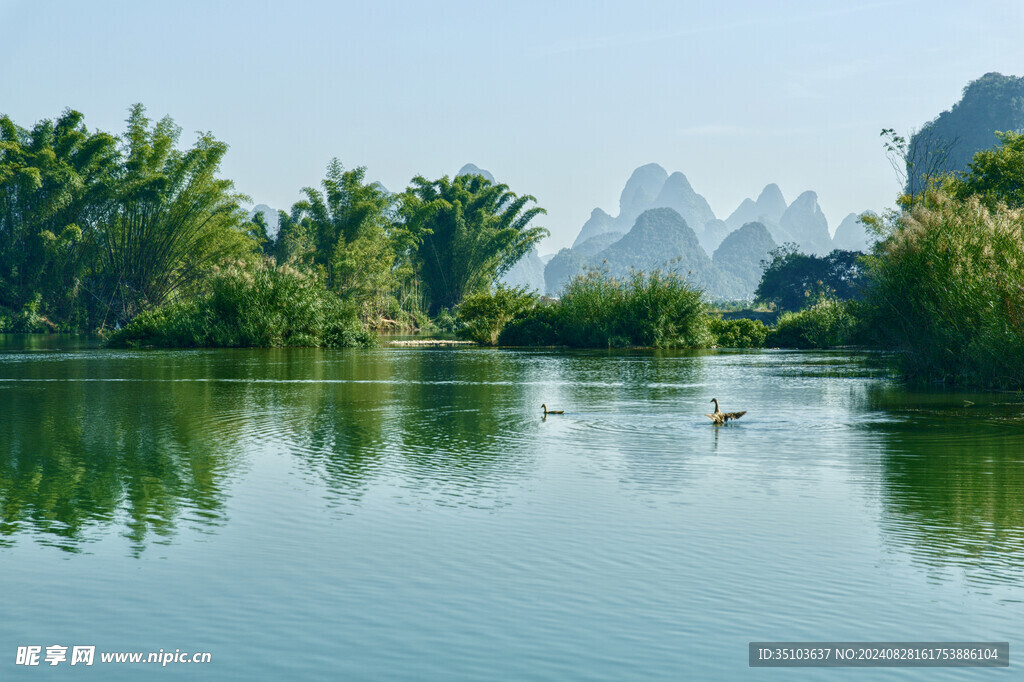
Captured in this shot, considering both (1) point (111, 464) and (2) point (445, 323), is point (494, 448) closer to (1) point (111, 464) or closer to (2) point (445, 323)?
(1) point (111, 464)

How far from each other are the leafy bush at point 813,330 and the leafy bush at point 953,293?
50.3 feet

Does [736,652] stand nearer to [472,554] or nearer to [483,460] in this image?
[472,554]

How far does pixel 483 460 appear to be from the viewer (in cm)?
976

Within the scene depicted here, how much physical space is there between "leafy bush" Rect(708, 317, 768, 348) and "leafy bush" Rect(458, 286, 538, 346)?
7.31 meters

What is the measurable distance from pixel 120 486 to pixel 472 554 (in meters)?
3.85

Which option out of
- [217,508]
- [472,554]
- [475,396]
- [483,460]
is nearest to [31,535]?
[217,508]

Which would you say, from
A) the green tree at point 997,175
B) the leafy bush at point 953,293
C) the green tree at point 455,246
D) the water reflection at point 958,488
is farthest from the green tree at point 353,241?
the water reflection at point 958,488

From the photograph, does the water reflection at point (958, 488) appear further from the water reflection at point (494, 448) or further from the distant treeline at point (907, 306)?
the distant treeline at point (907, 306)

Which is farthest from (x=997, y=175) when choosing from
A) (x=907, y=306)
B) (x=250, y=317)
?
(x=250, y=317)

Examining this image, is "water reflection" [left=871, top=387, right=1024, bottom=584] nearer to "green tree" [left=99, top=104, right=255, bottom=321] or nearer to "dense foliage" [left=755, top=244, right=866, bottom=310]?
"green tree" [left=99, top=104, right=255, bottom=321]

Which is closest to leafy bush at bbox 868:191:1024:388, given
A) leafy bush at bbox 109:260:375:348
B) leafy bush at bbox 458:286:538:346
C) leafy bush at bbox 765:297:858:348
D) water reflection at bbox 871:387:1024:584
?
water reflection at bbox 871:387:1024:584

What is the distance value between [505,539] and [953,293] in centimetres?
1317

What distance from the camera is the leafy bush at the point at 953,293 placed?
51.3ft

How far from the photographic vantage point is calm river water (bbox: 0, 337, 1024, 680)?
4.61 metres
